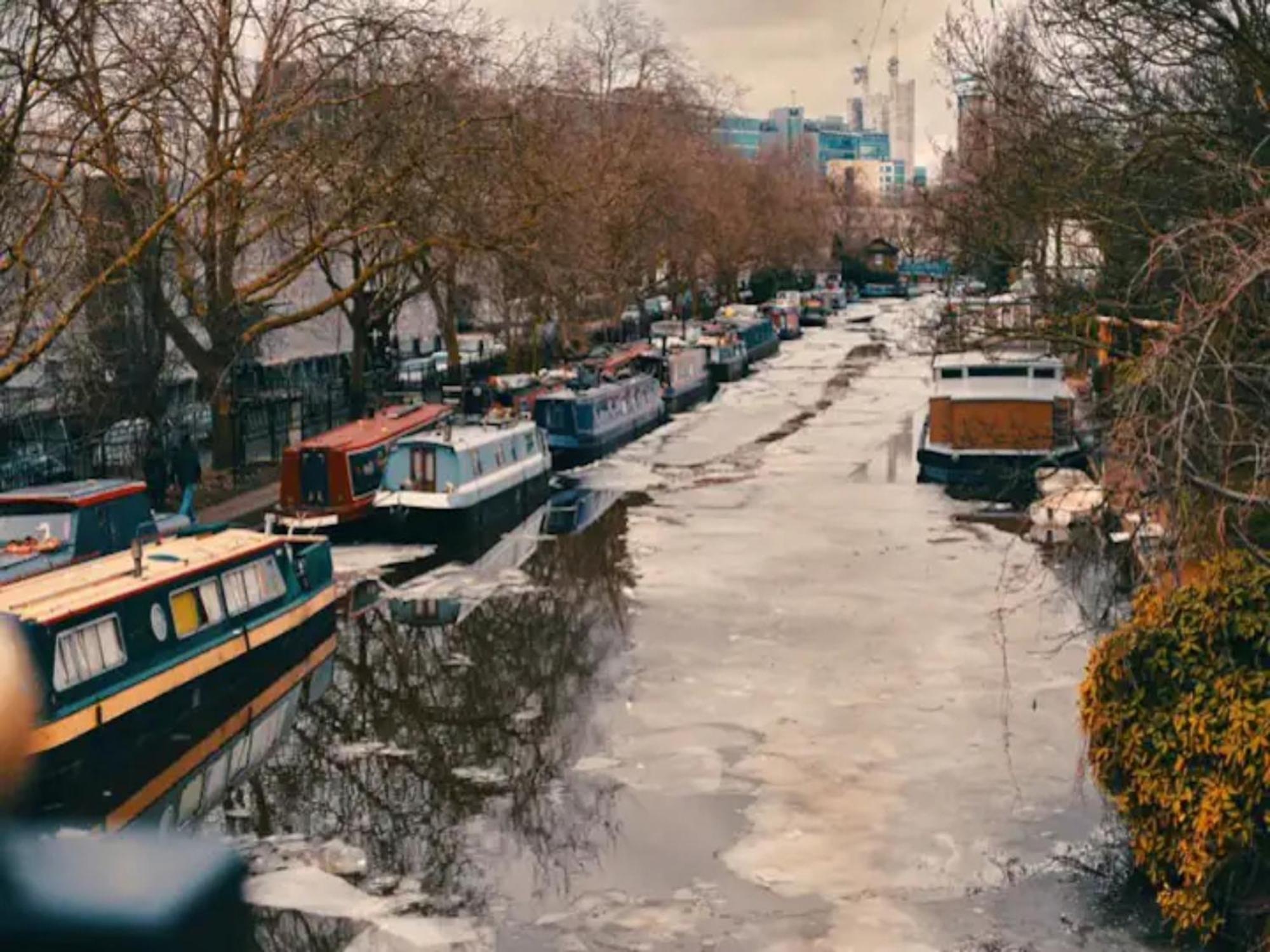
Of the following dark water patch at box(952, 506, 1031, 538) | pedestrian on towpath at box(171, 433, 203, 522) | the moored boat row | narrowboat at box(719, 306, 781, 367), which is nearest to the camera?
the moored boat row

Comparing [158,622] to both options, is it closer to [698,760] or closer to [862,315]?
[698,760]

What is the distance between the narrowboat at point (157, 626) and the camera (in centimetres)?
1670

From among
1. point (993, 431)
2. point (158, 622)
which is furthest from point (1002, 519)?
point (158, 622)

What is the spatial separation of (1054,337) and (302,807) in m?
10.8

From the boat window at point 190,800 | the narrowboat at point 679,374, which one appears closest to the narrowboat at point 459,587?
the boat window at point 190,800

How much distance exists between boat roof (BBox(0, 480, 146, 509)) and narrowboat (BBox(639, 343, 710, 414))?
2879 cm

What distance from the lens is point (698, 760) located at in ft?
57.5

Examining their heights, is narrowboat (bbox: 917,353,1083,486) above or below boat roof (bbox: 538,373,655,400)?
below

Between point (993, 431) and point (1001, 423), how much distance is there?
36.9 inches

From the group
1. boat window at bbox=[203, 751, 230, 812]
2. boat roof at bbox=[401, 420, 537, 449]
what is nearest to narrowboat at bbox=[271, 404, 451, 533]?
boat roof at bbox=[401, 420, 537, 449]

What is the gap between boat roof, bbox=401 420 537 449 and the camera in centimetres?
3053

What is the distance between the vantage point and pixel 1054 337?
805 inches

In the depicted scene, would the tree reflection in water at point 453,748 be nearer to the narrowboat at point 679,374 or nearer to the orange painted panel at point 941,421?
the orange painted panel at point 941,421

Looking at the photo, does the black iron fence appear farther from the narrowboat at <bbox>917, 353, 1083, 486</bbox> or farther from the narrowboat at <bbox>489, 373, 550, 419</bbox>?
the narrowboat at <bbox>917, 353, 1083, 486</bbox>
